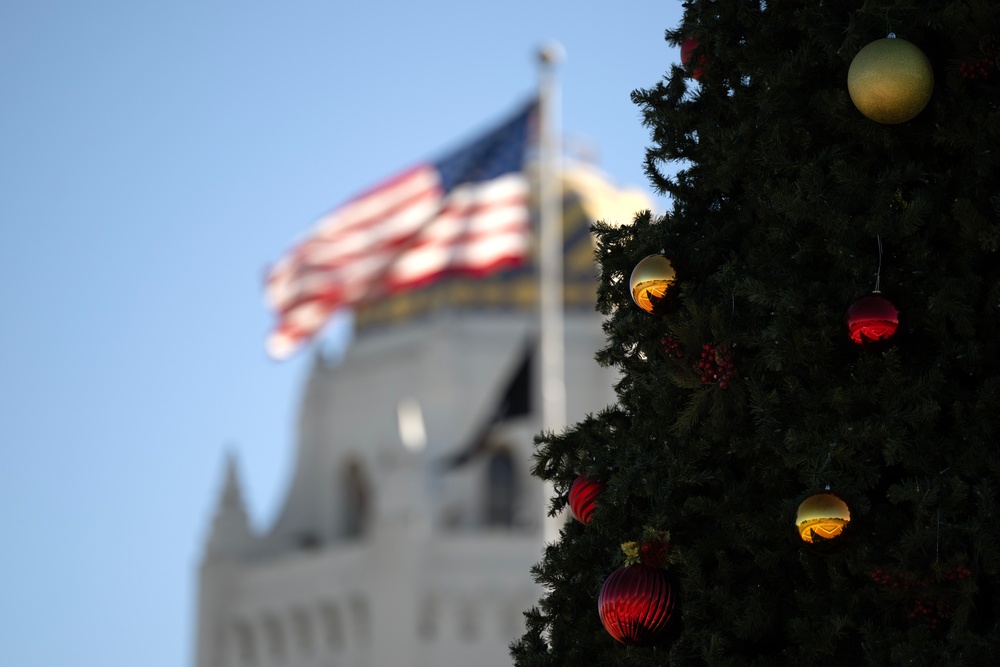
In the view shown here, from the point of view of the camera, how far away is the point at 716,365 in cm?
668

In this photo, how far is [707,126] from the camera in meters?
7.18

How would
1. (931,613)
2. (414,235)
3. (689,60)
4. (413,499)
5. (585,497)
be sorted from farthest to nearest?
(413,499), (414,235), (689,60), (585,497), (931,613)

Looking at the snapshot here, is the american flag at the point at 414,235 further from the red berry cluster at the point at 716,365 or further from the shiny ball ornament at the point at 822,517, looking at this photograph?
the shiny ball ornament at the point at 822,517

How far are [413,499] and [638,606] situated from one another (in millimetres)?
34860

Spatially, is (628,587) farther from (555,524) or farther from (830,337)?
(555,524)

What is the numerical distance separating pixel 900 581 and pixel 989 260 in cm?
105

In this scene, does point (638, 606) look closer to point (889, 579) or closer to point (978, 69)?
point (889, 579)

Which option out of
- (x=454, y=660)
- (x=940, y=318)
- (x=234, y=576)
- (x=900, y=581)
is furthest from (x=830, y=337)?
(x=234, y=576)

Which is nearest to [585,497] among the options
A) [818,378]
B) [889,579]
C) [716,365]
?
[716,365]

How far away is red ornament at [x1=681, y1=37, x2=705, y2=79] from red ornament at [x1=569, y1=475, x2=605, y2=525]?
1484 mm

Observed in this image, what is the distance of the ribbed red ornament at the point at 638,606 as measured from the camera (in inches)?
258

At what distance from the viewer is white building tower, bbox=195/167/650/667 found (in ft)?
135

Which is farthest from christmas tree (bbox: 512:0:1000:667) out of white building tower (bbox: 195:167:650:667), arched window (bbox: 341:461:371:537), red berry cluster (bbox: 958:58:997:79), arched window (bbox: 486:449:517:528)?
arched window (bbox: 341:461:371:537)

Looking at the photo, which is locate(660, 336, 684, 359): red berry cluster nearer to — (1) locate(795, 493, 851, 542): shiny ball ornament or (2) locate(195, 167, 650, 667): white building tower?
(1) locate(795, 493, 851, 542): shiny ball ornament
